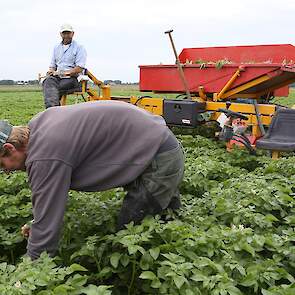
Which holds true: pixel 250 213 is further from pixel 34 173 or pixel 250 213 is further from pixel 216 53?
pixel 216 53

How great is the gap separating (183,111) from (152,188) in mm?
4861

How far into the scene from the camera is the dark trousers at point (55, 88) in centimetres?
815

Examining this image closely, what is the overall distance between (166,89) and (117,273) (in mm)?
6786

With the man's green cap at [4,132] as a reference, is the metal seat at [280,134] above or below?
below

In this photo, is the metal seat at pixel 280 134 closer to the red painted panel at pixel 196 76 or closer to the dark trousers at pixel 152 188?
the red painted panel at pixel 196 76

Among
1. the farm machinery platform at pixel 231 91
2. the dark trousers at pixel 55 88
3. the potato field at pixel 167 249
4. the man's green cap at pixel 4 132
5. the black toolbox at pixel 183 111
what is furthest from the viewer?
the dark trousers at pixel 55 88

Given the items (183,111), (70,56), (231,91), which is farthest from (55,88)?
(231,91)

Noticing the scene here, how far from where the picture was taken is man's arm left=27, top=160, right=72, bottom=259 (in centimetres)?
284

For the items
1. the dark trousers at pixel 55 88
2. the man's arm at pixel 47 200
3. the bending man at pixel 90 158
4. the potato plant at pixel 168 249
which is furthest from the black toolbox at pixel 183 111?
the man's arm at pixel 47 200

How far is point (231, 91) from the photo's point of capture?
28.2 ft

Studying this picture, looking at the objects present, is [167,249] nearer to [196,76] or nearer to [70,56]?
[70,56]

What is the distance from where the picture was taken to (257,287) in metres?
2.73

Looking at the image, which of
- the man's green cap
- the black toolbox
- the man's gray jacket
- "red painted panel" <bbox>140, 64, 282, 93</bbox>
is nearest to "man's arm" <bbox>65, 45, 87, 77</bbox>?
the black toolbox

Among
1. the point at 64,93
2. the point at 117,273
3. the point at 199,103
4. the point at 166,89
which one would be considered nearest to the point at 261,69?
the point at 199,103
